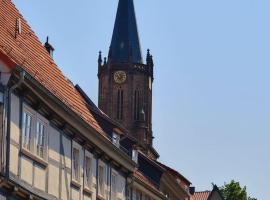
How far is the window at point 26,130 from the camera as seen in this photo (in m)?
22.2

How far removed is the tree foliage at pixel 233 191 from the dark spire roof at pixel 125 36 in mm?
65237

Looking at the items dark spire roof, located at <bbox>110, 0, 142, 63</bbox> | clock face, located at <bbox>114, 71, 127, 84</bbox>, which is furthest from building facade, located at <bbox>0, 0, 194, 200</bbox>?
dark spire roof, located at <bbox>110, 0, 142, 63</bbox>

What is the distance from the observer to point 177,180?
4997cm

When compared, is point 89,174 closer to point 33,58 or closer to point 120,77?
point 33,58

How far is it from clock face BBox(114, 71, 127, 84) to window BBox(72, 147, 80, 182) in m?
115

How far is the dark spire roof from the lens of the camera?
464ft

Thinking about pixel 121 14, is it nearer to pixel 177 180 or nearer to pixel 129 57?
pixel 129 57

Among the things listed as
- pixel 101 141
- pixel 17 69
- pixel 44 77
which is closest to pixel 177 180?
pixel 101 141

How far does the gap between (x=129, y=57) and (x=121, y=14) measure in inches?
267

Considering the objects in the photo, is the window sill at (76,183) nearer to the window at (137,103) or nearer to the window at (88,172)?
the window at (88,172)

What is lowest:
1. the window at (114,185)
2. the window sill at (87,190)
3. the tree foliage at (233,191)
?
the window sill at (87,190)

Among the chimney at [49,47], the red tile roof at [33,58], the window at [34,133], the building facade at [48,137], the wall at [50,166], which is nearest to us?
the building facade at [48,137]

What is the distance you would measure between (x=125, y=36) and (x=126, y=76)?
5844 mm

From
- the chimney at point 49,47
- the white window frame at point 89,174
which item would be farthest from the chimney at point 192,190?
the white window frame at point 89,174
